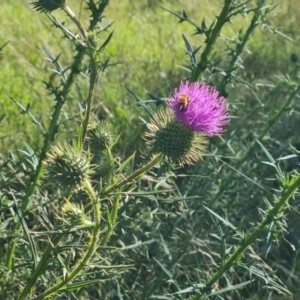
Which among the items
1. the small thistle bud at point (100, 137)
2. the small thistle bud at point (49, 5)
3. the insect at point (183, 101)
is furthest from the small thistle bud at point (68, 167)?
the small thistle bud at point (49, 5)

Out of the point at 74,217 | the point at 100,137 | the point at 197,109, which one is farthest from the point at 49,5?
the point at 74,217

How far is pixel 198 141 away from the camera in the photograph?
6.34 feet

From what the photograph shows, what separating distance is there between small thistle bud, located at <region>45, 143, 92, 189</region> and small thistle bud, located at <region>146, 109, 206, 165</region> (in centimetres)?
25

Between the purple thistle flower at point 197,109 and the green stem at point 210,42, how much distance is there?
427 millimetres

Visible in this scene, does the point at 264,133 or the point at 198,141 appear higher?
the point at 264,133

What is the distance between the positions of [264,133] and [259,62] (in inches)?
103

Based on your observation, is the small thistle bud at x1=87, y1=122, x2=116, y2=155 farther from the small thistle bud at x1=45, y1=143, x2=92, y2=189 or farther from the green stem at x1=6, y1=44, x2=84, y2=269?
the green stem at x1=6, y1=44, x2=84, y2=269

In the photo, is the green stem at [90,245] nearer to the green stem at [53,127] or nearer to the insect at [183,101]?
the insect at [183,101]

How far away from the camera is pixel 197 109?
1.81 m

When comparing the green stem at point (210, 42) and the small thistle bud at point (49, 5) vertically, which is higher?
the green stem at point (210, 42)

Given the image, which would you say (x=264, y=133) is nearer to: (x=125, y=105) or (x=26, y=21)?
(x=125, y=105)

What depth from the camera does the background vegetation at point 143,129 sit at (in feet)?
8.99

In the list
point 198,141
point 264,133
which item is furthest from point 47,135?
point 264,133

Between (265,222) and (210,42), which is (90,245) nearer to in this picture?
(265,222)
